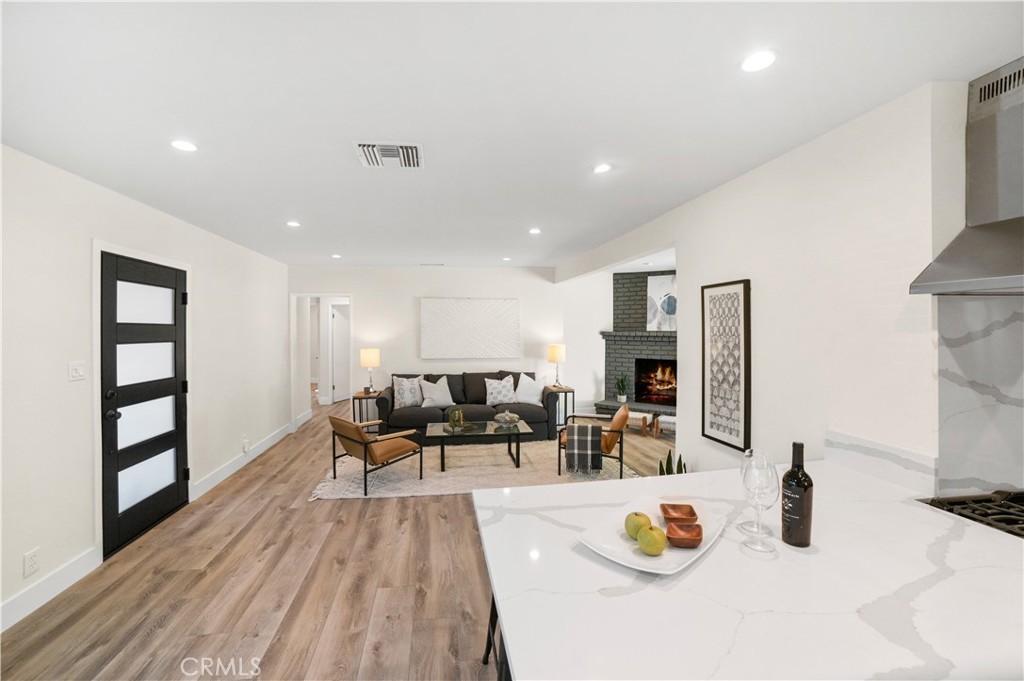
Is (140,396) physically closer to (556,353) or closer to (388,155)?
(388,155)

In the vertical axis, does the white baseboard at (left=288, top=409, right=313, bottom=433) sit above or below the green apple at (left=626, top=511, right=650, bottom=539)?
below

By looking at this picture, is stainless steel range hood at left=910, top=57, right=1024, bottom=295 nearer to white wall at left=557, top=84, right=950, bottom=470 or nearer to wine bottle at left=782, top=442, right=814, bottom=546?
white wall at left=557, top=84, right=950, bottom=470

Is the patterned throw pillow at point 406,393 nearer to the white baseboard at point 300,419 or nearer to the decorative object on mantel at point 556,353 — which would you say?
the white baseboard at point 300,419

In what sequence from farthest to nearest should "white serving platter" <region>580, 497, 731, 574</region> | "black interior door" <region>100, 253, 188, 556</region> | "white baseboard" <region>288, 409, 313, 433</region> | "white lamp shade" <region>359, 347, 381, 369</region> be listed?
"white baseboard" <region>288, 409, 313, 433</region>, "white lamp shade" <region>359, 347, 381, 369</region>, "black interior door" <region>100, 253, 188, 556</region>, "white serving platter" <region>580, 497, 731, 574</region>

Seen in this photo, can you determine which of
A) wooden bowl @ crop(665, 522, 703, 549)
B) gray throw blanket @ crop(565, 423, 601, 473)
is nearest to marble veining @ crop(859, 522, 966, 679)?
wooden bowl @ crop(665, 522, 703, 549)

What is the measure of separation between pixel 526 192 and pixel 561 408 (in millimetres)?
4358

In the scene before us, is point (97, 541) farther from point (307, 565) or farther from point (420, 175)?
point (420, 175)

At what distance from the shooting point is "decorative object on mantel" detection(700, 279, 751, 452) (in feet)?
7.93

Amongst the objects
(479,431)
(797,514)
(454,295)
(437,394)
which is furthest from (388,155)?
(454,295)

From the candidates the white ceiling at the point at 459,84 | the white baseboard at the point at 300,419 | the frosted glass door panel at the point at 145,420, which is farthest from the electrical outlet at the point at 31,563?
the white baseboard at the point at 300,419

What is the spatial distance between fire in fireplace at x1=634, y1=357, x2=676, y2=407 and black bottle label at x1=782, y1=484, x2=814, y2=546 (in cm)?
527

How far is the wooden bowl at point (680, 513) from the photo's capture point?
1145mm

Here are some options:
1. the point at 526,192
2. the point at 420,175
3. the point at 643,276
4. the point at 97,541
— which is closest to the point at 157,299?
the point at 97,541

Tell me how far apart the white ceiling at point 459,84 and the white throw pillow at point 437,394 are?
340 centimetres
